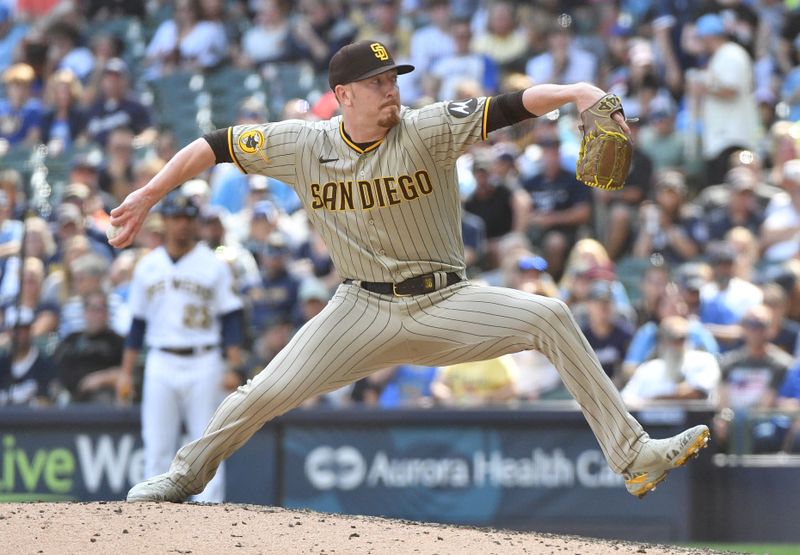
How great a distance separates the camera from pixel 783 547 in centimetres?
887

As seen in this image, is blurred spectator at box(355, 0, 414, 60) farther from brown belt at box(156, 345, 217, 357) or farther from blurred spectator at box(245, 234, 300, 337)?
brown belt at box(156, 345, 217, 357)

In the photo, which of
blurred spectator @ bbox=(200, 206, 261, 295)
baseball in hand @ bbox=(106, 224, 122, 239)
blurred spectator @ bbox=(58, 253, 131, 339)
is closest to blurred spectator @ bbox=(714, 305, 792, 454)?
blurred spectator @ bbox=(200, 206, 261, 295)

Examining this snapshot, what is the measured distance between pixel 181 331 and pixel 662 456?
4.87m

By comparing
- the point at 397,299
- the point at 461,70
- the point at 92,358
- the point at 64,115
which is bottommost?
the point at 92,358

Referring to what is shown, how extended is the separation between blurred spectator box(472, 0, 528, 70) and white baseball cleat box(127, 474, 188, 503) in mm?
8241

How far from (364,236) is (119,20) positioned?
11645 millimetres

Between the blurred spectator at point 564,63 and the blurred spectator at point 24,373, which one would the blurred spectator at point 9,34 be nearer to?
the blurred spectator at point 24,373

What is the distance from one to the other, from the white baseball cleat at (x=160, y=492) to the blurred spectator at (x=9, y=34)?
36.7 ft

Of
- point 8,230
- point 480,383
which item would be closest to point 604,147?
point 480,383

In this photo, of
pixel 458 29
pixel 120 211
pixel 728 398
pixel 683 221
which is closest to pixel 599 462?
pixel 728 398

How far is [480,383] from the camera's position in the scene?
385 inches

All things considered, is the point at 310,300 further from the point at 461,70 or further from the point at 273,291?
Answer: the point at 461,70

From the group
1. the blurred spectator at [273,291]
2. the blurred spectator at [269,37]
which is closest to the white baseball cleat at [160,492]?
the blurred spectator at [273,291]

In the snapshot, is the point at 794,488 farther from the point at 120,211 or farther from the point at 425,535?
the point at 120,211
